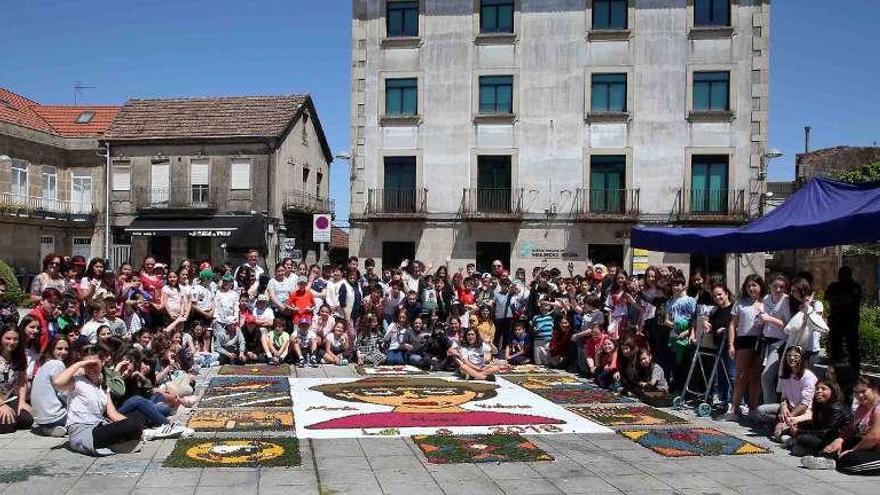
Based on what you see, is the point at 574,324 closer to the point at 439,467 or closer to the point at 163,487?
the point at 439,467

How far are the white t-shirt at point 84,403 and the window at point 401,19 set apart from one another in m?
21.6

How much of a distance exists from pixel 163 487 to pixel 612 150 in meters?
22.4

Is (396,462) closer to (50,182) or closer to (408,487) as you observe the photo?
(408,487)

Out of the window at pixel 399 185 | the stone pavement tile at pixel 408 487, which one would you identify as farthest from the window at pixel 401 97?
the stone pavement tile at pixel 408 487

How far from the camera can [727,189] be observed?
87.8ft

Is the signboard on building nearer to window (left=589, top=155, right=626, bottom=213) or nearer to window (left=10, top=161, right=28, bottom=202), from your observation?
window (left=589, top=155, right=626, bottom=213)

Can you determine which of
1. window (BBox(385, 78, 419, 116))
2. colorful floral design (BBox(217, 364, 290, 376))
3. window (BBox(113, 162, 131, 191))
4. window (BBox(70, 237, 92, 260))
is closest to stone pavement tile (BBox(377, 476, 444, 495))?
colorful floral design (BBox(217, 364, 290, 376))

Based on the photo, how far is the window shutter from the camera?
3450cm

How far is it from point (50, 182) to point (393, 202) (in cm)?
1771

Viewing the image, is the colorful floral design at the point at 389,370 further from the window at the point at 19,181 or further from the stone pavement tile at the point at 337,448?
the window at the point at 19,181

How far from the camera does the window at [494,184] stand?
2742cm

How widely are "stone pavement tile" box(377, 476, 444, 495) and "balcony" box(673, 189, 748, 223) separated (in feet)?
69.7

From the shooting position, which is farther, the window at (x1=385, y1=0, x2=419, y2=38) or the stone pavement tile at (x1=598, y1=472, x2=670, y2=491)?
the window at (x1=385, y1=0, x2=419, y2=38)

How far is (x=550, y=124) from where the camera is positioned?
27156 mm
